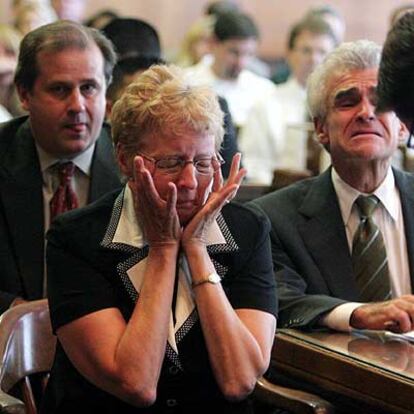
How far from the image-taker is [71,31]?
3.38 meters

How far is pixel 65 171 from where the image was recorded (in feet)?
11.0

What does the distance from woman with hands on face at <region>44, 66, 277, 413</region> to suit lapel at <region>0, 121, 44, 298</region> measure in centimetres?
74

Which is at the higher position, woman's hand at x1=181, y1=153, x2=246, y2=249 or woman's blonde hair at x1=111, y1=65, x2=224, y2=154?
woman's blonde hair at x1=111, y1=65, x2=224, y2=154

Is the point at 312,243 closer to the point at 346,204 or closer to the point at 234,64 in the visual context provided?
the point at 346,204

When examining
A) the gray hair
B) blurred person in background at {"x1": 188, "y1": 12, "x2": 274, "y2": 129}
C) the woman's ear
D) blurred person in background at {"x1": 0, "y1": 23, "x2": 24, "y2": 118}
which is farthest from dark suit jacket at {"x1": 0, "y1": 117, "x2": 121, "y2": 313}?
blurred person in background at {"x1": 188, "y1": 12, "x2": 274, "y2": 129}

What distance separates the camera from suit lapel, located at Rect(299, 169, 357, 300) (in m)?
3.02

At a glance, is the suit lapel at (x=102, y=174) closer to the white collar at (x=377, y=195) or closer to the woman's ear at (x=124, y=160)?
the white collar at (x=377, y=195)

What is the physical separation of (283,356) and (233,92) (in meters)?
4.93

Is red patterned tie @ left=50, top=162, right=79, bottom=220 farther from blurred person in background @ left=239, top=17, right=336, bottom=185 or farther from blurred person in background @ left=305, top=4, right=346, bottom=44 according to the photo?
blurred person in background @ left=305, top=4, right=346, bottom=44

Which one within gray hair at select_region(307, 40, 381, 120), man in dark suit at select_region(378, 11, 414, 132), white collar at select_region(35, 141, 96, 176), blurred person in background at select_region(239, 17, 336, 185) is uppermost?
man in dark suit at select_region(378, 11, 414, 132)

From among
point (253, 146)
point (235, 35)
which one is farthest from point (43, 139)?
point (235, 35)

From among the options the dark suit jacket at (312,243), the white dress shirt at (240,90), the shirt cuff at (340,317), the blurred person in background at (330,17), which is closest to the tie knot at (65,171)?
the dark suit jacket at (312,243)

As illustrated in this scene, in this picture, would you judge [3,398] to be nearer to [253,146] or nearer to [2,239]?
[2,239]

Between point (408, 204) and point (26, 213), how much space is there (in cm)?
106
